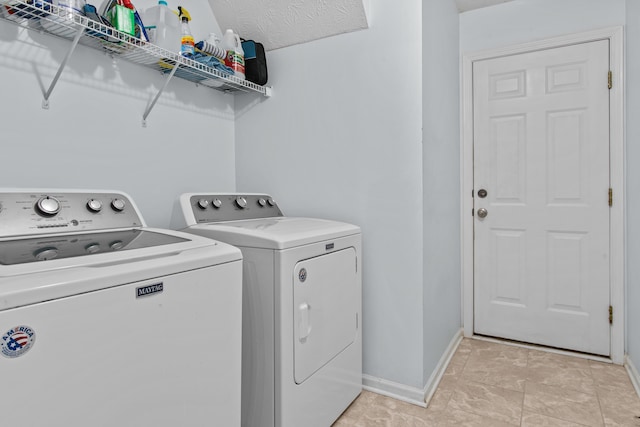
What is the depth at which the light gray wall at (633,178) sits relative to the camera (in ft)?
6.92

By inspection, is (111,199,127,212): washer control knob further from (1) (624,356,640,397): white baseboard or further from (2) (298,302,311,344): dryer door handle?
(1) (624,356,640,397): white baseboard

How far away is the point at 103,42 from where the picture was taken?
5.24 feet

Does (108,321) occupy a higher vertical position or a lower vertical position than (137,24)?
lower

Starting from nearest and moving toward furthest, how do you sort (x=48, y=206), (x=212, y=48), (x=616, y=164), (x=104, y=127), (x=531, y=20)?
1. (x=48, y=206)
2. (x=104, y=127)
3. (x=212, y=48)
4. (x=616, y=164)
5. (x=531, y=20)

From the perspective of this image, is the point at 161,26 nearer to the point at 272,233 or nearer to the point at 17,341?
the point at 272,233

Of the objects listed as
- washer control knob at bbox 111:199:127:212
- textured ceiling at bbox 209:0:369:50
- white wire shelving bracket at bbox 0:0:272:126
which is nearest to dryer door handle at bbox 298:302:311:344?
washer control knob at bbox 111:199:127:212

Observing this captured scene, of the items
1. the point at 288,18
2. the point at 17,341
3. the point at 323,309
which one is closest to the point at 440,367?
the point at 323,309

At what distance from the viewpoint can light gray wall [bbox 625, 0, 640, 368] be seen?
2.11 m

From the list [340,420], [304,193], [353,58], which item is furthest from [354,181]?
[340,420]

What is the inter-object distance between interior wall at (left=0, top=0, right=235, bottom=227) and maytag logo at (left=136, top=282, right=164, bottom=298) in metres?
0.90

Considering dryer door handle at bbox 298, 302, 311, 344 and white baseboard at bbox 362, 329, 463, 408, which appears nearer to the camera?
dryer door handle at bbox 298, 302, 311, 344

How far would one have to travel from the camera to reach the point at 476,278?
2.77 m

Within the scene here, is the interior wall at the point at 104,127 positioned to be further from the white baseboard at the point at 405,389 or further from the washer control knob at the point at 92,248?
the white baseboard at the point at 405,389

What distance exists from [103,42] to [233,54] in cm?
67
